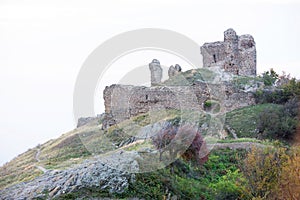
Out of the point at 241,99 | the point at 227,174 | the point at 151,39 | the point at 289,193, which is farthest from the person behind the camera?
the point at 241,99

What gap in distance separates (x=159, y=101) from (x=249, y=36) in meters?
10.8

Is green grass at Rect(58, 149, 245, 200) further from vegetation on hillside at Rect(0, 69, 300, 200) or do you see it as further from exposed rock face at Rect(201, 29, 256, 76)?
exposed rock face at Rect(201, 29, 256, 76)

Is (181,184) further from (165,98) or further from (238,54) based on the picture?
(238,54)

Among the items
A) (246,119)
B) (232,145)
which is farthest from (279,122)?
(232,145)

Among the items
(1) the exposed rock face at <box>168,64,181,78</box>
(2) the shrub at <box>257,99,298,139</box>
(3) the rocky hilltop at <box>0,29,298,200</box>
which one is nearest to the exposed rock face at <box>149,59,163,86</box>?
(3) the rocky hilltop at <box>0,29,298,200</box>

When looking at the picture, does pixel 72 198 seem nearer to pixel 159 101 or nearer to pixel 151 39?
pixel 151 39

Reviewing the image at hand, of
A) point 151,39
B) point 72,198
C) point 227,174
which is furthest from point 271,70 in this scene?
point 72,198

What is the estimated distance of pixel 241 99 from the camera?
4188 cm

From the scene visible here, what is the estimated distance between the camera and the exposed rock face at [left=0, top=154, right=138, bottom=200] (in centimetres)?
2178

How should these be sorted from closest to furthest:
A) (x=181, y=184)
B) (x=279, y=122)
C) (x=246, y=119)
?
(x=181, y=184), (x=279, y=122), (x=246, y=119)

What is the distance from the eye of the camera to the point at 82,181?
22.0m

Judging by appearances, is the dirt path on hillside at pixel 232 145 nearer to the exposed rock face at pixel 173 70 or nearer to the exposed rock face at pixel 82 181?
the exposed rock face at pixel 82 181

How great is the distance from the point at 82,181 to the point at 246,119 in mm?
19035

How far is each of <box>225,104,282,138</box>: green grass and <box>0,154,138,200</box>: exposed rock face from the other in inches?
577
